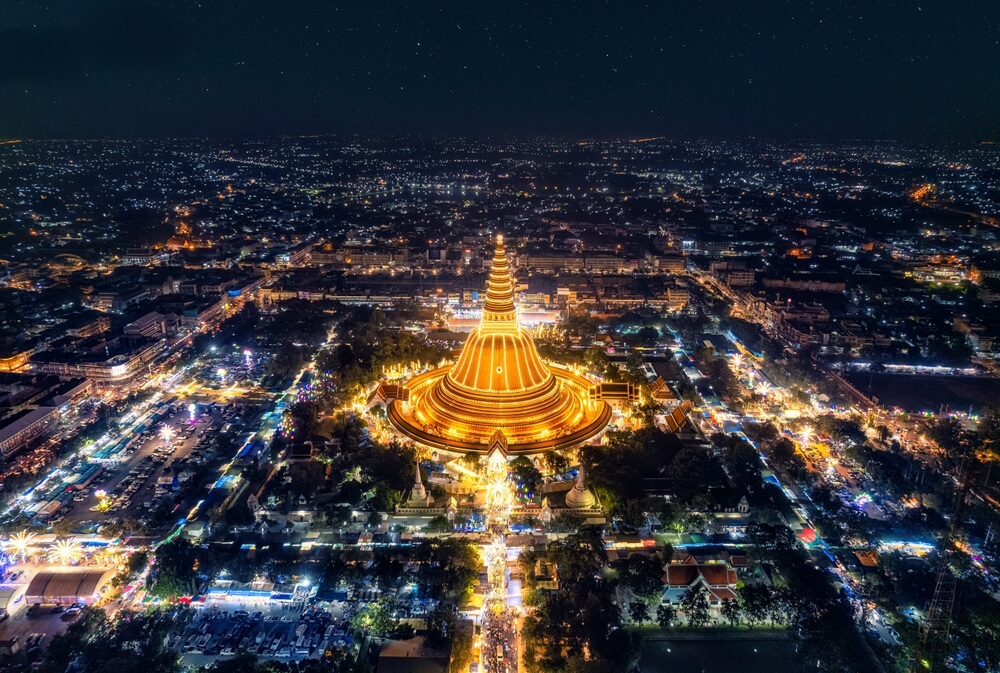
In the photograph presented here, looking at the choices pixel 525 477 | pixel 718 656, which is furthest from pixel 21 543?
pixel 718 656

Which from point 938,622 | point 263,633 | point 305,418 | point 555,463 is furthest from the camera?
point 305,418

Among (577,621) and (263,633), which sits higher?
(577,621)

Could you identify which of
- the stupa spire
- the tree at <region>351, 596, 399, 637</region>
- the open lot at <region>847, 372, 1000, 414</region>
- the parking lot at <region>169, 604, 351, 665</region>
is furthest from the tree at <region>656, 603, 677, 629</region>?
the open lot at <region>847, 372, 1000, 414</region>

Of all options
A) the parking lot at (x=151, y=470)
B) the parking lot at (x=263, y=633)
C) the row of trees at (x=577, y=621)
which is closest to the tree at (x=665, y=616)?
the row of trees at (x=577, y=621)

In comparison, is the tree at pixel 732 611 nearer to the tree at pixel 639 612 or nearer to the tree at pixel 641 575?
the tree at pixel 641 575

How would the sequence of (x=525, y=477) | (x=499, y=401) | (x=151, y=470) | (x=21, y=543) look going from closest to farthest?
(x=21, y=543) < (x=525, y=477) < (x=151, y=470) < (x=499, y=401)

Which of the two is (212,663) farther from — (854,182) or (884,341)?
(854,182)

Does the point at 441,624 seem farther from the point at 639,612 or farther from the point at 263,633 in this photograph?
the point at 639,612

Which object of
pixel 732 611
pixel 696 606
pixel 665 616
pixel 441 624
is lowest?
pixel 665 616
